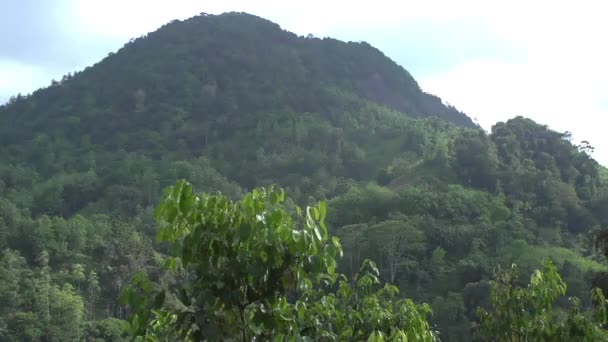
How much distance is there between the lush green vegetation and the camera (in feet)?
9.02

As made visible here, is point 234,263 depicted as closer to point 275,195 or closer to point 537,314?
point 275,195

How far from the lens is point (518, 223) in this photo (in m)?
38.1

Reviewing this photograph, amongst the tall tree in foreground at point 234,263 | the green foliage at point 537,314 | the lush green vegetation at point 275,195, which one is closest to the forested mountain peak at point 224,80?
the lush green vegetation at point 275,195

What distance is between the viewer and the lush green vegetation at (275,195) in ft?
9.02

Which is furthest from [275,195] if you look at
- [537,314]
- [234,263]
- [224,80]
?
[224,80]

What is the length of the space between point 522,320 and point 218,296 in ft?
9.40

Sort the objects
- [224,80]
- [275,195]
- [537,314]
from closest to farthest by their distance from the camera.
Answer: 1. [275,195]
2. [537,314]
3. [224,80]

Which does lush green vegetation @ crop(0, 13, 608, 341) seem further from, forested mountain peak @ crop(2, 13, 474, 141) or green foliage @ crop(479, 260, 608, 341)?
forested mountain peak @ crop(2, 13, 474, 141)

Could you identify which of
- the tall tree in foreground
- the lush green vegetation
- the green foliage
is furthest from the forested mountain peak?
the tall tree in foreground

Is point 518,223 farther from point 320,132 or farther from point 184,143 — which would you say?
point 184,143

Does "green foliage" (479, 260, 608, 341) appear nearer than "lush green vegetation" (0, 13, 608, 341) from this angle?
No

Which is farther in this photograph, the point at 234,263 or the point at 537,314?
the point at 537,314

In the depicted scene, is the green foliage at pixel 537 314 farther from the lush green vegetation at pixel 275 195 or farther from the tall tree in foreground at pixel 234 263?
the tall tree in foreground at pixel 234 263

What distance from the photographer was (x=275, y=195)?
2.58m
